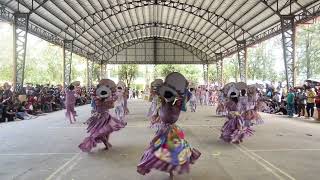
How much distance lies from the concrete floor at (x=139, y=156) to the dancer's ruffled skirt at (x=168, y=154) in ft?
2.13

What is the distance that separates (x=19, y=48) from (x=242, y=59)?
26775 millimetres

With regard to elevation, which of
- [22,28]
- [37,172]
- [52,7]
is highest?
[52,7]

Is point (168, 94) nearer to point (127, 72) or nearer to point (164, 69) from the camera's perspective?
point (127, 72)

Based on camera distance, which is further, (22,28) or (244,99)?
(22,28)

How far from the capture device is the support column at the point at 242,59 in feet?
149

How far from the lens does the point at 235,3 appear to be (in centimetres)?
3612

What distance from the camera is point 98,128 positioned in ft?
36.6

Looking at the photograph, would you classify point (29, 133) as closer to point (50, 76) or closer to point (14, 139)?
point (14, 139)

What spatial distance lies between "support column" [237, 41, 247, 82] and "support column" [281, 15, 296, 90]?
1613cm

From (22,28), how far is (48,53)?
52584 millimetres

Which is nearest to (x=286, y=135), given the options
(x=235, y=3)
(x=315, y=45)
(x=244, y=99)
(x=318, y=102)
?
(x=244, y=99)

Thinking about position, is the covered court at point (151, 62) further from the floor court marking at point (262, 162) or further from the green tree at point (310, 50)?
the green tree at point (310, 50)

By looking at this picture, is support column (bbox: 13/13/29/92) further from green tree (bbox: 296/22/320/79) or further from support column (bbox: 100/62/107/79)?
green tree (bbox: 296/22/320/79)

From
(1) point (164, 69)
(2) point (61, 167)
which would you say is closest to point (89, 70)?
(1) point (164, 69)
